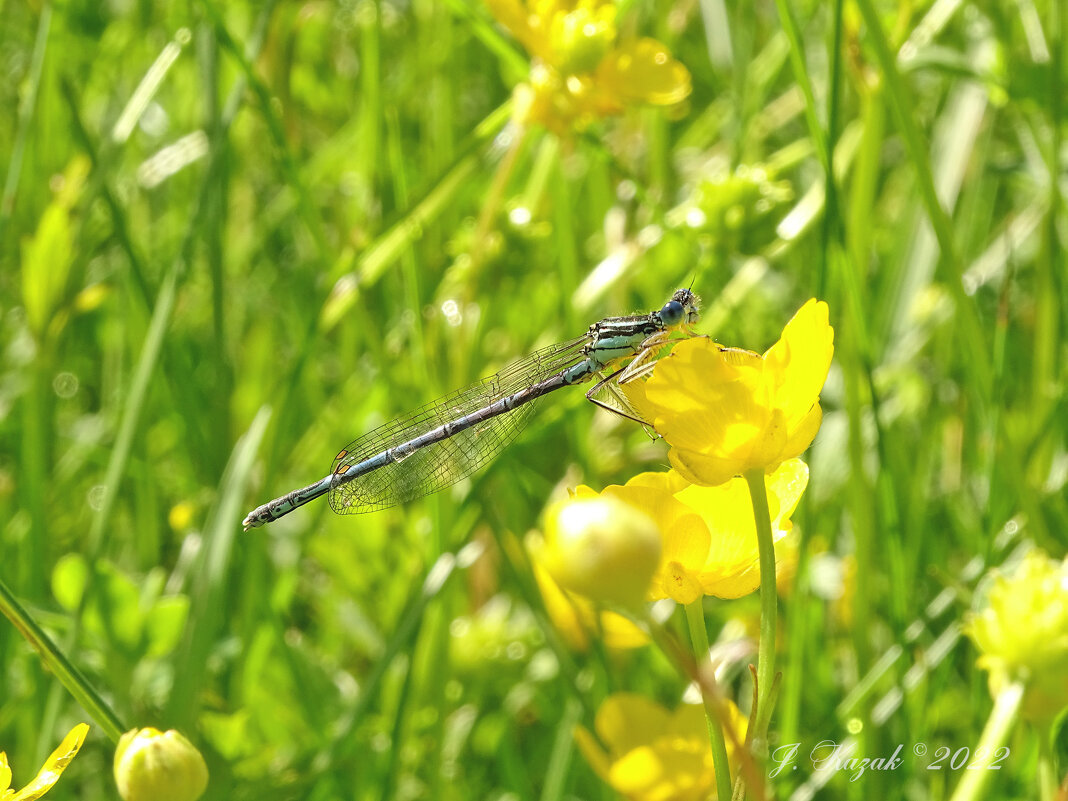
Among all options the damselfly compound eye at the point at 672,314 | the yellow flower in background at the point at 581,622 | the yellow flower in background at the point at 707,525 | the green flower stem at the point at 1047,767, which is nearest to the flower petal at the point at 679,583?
the yellow flower in background at the point at 707,525

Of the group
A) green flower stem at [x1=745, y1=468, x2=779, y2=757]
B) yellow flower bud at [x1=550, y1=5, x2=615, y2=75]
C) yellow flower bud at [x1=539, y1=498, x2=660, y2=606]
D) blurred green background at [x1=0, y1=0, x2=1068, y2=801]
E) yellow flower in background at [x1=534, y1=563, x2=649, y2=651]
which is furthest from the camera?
yellow flower bud at [x1=550, y1=5, x2=615, y2=75]

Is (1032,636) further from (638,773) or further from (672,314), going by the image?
(672,314)

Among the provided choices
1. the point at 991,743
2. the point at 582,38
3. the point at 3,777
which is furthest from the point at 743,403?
the point at 582,38

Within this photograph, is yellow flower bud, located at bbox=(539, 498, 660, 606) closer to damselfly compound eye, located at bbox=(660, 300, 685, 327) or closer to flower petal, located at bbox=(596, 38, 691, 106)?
damselfly compound eye, located at bbox=(660, 300, 685, 327)

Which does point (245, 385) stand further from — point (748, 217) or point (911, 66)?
point (911, 66)

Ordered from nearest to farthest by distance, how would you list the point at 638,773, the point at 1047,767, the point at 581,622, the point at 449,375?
the point at 1047,767 → the point at 638,773 → the point at 581,622 → the point at 449,375

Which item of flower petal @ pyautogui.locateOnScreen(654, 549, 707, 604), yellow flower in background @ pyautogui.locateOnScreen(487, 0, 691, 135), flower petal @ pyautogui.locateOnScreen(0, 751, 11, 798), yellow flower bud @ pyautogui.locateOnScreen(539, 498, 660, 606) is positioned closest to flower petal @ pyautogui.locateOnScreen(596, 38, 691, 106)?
yellow flower in background @ pyautogui.locateOnScreen(487, 0, 691, 135)

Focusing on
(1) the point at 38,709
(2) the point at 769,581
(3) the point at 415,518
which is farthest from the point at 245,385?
(2) the point at 769,581
